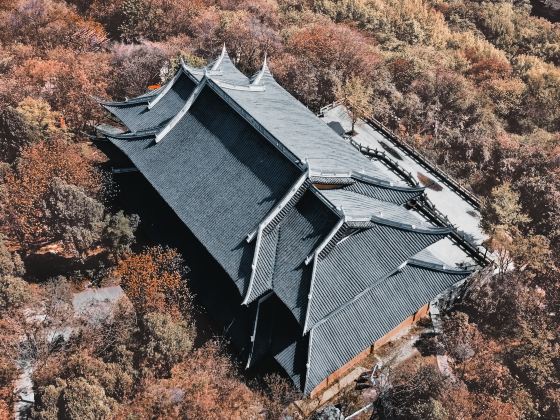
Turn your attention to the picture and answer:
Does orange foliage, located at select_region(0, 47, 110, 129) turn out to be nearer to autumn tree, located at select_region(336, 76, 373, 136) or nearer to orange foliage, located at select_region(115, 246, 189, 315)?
orange foliage, located at select_region(115, 246, 189, 315)

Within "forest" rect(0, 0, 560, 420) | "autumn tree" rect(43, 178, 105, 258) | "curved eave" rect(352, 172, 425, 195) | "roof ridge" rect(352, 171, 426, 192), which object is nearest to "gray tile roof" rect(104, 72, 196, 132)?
"forest" rect(0, 0, 560, 420)

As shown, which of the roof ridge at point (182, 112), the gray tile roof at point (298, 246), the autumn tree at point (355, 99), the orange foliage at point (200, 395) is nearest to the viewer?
the orange foliage at point (200, 395)

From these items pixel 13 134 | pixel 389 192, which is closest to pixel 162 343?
pixel 389 192

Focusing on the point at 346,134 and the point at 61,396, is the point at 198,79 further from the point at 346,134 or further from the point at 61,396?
the point at 61,396

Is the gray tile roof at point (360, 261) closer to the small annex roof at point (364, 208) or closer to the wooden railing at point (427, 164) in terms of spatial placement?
the small annex roof at point (364, 208)

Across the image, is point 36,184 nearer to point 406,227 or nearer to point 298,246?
point 298,246

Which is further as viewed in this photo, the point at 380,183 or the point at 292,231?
the point at 380,183

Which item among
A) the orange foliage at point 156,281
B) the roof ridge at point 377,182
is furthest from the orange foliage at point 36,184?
the roof ridge at point 377,182

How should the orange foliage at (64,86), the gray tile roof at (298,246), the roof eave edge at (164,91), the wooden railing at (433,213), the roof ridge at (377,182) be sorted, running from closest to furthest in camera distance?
the gray tile roof at (298,246) < the roof ridge at (377,182) < the roof eave edge at (164,91) < the wooden railing at (433,213) < the orange foliage at (64,86)

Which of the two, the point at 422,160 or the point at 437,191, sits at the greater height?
the point at 422,160
